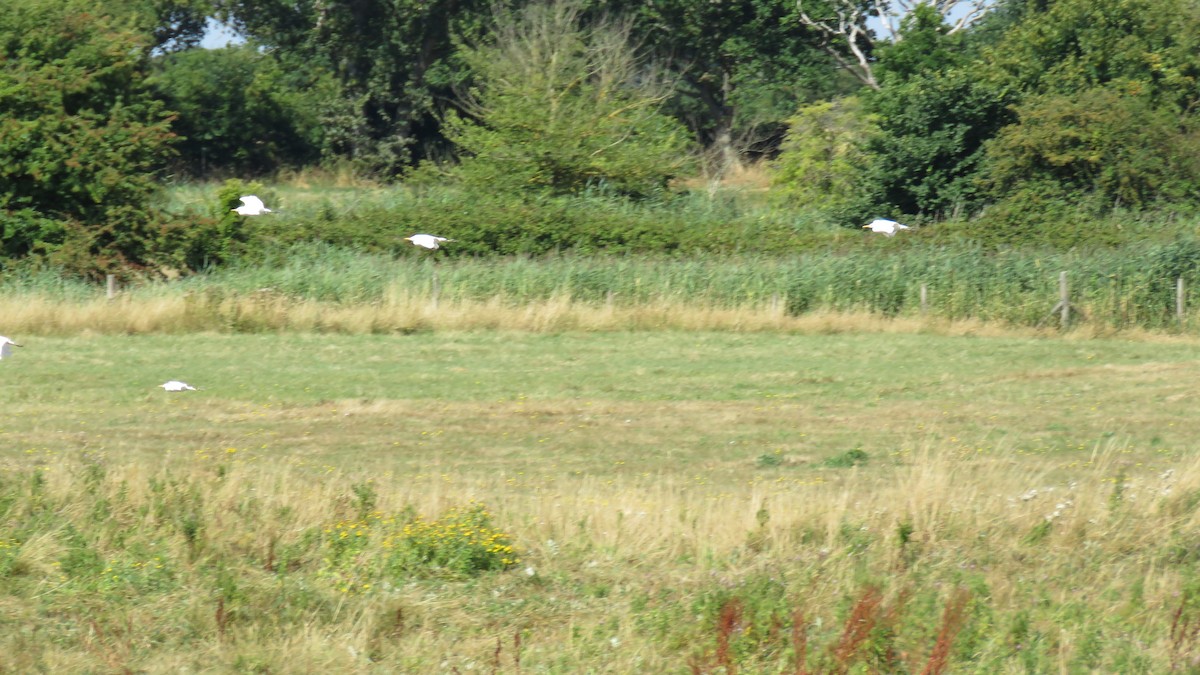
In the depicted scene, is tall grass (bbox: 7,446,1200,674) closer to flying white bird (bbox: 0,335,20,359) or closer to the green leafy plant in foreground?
the green leafy plant in foreground

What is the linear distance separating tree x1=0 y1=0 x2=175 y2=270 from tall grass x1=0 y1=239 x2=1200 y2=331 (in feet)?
4.82

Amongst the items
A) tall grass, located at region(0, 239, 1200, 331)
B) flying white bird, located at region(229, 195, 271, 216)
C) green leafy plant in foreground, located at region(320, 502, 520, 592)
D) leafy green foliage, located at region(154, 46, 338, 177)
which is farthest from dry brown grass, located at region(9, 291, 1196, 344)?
leafy green foliage, located at region(154, 46, 338, 177)

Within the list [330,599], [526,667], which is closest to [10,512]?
[330,599]

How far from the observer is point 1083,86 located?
36.5 metres

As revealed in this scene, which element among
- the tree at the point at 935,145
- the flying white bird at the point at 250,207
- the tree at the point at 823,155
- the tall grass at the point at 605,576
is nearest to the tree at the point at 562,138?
the tree at the point at 823,155

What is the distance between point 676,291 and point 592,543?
16162mm

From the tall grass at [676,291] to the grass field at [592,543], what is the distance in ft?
25.1

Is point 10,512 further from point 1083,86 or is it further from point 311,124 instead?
point 311,124

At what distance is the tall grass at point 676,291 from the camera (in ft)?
74.5

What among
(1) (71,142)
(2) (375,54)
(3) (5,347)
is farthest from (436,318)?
(2) (375,54)

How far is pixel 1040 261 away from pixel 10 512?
19820mm

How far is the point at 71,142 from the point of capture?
→ 85.4ft

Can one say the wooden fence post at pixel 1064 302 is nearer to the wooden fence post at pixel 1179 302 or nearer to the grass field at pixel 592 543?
the wooden fence post at pixel 1179 302

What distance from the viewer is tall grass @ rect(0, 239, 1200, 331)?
74.5 ft
